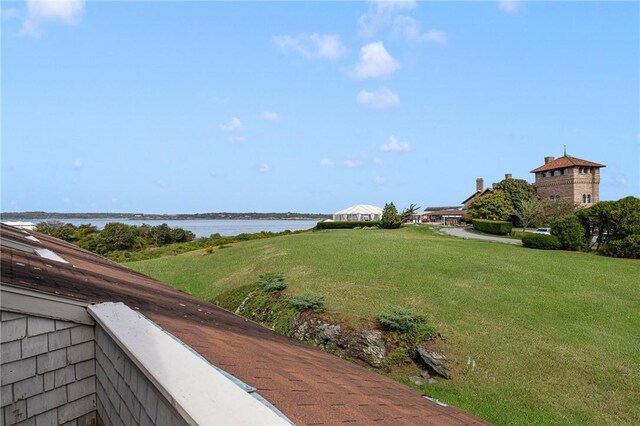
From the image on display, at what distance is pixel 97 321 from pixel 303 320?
9615 mm

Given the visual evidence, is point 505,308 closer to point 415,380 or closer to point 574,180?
point 415,380

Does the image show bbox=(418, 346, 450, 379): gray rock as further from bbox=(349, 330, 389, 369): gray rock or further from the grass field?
bbox=(349, 330, 389, 369): gray rock

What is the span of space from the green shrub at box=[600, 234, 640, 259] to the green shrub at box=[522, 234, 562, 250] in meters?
2.74

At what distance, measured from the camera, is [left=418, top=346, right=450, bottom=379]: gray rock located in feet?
32.5

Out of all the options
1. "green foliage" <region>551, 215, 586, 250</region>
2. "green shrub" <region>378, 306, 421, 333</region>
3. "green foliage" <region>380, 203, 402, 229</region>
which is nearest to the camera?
"green shrub" <region>378, 306, 421, 333</region>

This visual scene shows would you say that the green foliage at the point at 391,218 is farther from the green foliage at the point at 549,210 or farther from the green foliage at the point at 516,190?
the green foliage at the point at 516,190

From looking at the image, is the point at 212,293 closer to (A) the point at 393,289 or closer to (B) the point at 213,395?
(A) the point at 393,289

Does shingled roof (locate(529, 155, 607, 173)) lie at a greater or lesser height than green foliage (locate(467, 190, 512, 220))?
greater

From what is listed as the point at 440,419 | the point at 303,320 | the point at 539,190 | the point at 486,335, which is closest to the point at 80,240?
the point at 303,320

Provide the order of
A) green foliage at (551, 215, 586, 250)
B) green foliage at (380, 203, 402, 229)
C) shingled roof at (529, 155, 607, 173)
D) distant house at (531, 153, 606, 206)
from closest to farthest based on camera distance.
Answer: green foliage at (551, 215, 586, 250) → green foliage at (380, 203, 402, 229) → distant house at (531, 153, 606, 206) → shingled roof at (529, 155, 607, 173)

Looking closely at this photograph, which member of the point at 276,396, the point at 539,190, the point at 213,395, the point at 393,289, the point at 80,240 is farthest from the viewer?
the point at 539,190

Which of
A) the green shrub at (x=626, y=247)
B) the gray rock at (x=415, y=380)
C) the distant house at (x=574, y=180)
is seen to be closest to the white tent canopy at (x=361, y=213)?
the distant house at (x=574, y=180)

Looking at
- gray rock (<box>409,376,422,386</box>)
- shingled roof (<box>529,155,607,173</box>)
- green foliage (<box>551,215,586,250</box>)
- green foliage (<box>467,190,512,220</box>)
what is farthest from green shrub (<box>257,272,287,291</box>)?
shingled roof (<box>529,155,607,173</box>)

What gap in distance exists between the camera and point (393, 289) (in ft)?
47.8
